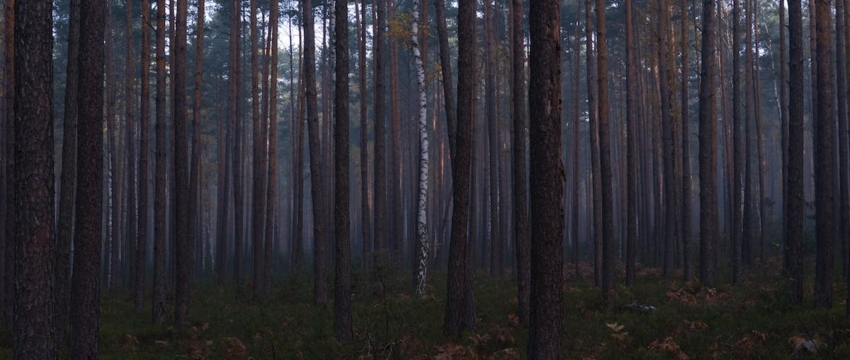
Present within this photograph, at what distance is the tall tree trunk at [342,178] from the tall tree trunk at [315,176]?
2562 millimetres

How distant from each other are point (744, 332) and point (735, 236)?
31.2 feet

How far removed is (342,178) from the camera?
12523mm

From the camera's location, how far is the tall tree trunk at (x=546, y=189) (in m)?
7.90

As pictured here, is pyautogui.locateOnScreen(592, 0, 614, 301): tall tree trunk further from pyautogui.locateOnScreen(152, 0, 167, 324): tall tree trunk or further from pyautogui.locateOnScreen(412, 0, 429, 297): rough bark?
pyautogui.locateOnScreen(152, 0, 167, 324): tall tree trunk

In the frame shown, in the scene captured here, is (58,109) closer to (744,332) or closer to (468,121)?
(468,121)

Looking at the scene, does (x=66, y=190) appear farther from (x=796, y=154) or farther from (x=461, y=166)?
(x=796, y=154)

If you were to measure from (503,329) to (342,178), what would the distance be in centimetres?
373

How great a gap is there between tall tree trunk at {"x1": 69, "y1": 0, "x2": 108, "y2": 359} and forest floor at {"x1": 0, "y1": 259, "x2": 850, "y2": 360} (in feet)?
5.86

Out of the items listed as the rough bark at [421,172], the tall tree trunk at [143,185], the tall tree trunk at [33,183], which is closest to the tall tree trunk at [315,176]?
the rough bark at [421,172]

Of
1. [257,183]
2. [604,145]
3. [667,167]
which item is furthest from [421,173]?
[667,167]

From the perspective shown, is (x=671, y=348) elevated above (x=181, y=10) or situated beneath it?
situated beneath

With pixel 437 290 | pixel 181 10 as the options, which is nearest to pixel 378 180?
pixel 437 290

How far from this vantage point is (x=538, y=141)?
7934mm

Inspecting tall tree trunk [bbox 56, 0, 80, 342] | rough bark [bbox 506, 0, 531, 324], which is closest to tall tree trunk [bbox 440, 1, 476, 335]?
rough bark [bbox 506, 0, 531, 324]
